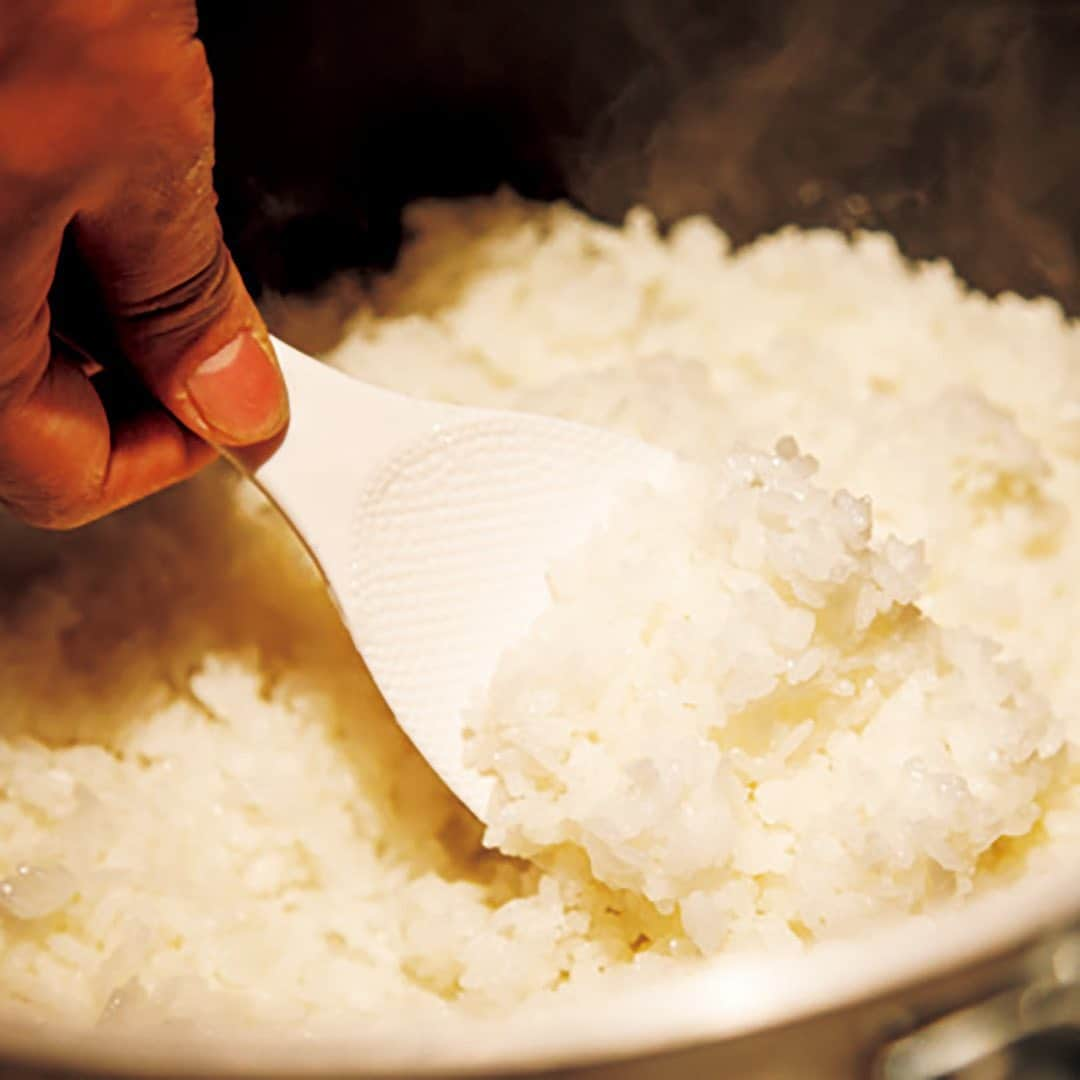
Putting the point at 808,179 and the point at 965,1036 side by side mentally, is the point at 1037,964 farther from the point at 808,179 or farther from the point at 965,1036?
the point at 808,179

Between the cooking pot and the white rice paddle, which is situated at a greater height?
the cooking pot

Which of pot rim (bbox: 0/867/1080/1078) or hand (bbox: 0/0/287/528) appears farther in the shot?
hand (bbox: 0/0/287/528)

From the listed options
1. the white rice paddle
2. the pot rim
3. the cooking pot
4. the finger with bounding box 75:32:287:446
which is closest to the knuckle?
Result: the finger with bounding box 75:32:287:446

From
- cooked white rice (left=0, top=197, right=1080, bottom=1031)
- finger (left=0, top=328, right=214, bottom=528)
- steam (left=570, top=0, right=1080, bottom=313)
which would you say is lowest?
cooked white rice (left=0, top=197, right=1080, bottom=1031)

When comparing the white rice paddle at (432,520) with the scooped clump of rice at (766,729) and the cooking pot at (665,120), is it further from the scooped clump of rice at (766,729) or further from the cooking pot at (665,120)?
the cooking pot at (665,120)

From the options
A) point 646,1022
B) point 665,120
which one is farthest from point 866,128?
point 646,1022

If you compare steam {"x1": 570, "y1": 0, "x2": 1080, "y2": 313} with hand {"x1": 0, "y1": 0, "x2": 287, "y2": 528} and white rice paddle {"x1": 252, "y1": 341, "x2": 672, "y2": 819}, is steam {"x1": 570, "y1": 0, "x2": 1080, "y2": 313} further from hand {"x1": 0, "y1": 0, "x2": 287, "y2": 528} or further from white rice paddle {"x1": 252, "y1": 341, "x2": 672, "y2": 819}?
hand {"x1": 0, "y1": 0, "x2": 287, "y2": 528}

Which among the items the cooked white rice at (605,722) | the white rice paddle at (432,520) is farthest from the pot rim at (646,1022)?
the white rice paddle at (432,520)

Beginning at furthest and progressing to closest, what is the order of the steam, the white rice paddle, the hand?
the steam → the white rice paddle → the hand
